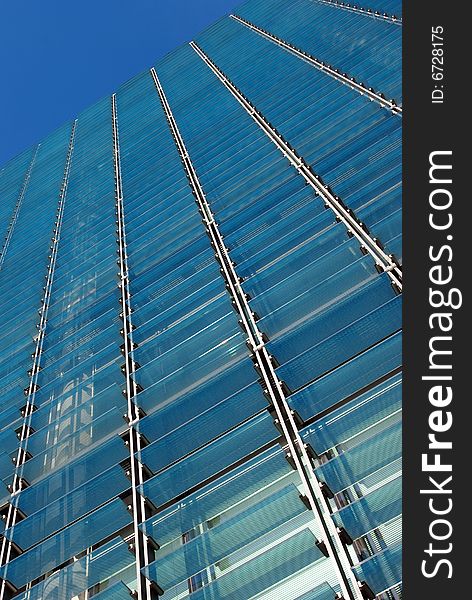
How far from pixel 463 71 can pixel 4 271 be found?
57.7ft

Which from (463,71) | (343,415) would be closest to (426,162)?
(463,71)

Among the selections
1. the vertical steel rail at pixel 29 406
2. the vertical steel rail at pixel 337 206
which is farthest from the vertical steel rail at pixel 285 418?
the vertical steel rail at pixel 29 406

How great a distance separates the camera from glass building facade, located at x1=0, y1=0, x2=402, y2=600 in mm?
7863

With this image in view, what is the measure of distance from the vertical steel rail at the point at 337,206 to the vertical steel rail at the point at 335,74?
2.14m

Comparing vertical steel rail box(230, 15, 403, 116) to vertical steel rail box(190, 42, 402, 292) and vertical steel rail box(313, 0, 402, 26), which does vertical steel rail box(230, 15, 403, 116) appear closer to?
vertical steel rail box(190, 42, 402, 292)

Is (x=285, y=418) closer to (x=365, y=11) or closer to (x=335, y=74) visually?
(x=335, y=74)

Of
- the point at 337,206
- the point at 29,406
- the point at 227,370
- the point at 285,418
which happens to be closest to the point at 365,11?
the point at 337,206

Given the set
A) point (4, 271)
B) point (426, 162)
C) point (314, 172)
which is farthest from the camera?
point (4, 271)

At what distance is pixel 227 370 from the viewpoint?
10.7 meters

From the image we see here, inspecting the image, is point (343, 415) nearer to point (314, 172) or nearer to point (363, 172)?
point (363, 172)

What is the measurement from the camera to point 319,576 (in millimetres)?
7145

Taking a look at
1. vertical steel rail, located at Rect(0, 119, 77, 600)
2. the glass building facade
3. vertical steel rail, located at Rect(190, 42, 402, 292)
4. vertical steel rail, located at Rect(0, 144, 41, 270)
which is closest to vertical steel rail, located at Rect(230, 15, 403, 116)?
the glass building facade

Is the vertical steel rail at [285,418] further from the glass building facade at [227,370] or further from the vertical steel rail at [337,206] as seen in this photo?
the vertical steel rail at [337,206]

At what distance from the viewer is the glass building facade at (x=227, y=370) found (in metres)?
7.86
